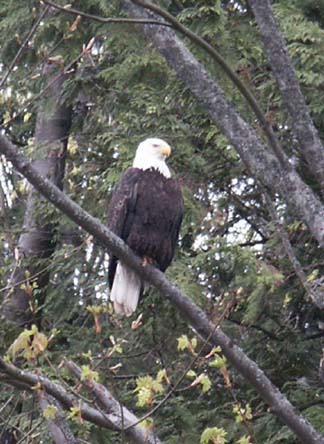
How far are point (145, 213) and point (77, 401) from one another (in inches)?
72.9

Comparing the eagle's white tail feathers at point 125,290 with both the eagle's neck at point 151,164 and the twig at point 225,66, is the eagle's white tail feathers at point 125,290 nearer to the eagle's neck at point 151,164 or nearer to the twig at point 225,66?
the eagle's neck at point 151,164

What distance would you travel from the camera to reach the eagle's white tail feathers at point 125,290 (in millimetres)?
6090

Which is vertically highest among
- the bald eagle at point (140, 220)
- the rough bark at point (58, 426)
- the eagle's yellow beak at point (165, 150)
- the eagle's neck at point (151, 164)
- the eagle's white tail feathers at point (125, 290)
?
the eagle's yellow beak at point (165, 150)

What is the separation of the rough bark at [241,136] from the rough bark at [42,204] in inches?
108

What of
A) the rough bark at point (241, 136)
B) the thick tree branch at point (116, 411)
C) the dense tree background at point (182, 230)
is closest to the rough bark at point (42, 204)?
the dense tree background at point (182, 230)

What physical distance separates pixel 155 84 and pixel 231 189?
86 centimetres

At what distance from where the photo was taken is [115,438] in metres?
6.80

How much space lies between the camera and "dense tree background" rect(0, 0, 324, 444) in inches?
252

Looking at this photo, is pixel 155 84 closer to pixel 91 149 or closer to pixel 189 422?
pixel 91 149

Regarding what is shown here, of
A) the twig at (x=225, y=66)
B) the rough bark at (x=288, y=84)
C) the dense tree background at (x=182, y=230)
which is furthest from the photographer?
the dense tree background at (x=182, y=230)

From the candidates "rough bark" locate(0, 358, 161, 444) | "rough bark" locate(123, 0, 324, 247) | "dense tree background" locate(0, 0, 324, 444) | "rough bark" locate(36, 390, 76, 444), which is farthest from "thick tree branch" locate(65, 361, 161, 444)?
"dense tree background" locate(0, 0, 324, 444)

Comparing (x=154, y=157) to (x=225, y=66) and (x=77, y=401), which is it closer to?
(x=225, y=66)

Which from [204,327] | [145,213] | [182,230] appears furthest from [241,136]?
[182,230]

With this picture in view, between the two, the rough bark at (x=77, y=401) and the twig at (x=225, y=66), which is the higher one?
the twig at (x=225, y=66)
